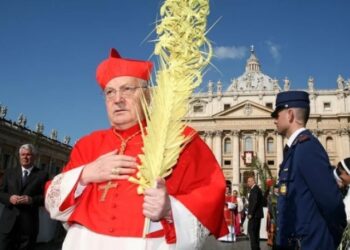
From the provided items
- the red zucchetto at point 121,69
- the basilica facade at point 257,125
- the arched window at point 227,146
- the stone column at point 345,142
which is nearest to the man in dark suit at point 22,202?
the red zucchetto at point 121,69

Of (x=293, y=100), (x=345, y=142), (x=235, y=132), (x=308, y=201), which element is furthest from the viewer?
(x=235, y=132)

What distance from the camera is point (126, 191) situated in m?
2.13

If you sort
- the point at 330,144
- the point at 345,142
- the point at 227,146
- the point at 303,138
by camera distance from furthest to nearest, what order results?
the point at 227,146
the point at 330,144
the point at 345,142
the point at 303,138

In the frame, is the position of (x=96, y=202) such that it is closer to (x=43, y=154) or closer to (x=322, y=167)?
(x=322, y=167)

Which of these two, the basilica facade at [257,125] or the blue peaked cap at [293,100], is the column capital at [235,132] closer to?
the basilica facade at [257,125]

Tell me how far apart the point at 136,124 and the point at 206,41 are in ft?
3.19

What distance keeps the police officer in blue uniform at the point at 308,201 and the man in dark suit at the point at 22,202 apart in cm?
360

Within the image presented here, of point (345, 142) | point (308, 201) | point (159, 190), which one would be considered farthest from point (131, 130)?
point (345, 142)

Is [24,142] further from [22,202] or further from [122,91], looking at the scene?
[122,91]

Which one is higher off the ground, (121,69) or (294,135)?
(121,69)

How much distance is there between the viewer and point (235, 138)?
4759 centimetres

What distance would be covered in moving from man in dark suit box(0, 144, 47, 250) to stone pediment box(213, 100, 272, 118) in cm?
4312

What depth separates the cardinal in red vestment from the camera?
191 centimetres

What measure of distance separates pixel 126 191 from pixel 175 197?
327mm
